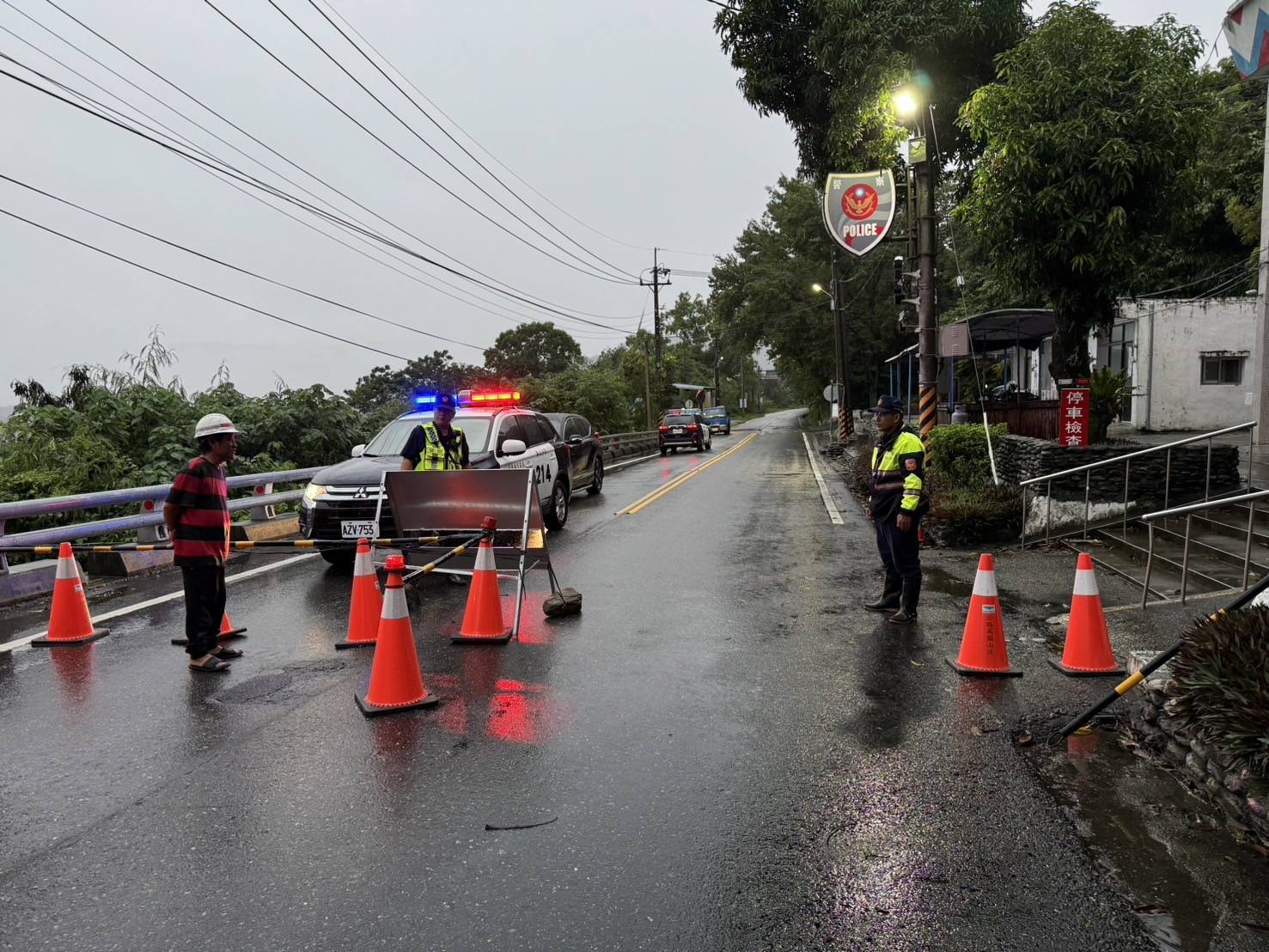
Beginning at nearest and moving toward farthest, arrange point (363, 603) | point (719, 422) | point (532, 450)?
point (363, 603) < point (532, 450) < point (719, 422)

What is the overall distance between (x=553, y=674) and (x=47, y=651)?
391 centimetres

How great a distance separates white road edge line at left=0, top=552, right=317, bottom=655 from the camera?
6.90m

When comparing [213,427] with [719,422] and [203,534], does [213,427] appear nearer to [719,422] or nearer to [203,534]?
[203,534]

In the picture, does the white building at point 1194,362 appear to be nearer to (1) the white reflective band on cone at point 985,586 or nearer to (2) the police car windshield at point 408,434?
(2) the police car windshield at point 408,434

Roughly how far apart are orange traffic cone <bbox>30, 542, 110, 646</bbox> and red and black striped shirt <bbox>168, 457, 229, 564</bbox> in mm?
1423

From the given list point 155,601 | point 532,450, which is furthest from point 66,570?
point 532,450

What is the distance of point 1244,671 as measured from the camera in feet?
12.8

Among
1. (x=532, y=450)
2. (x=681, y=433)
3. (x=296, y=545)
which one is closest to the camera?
(x=296, y=545)

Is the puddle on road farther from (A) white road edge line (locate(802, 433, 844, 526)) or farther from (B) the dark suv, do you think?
(B) the dark suv

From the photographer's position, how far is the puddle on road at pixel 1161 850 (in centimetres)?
300

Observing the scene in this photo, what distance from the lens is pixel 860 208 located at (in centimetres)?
1473

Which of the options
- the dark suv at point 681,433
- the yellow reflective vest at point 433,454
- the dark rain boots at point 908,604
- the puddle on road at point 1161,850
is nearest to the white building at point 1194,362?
the dark suv at point 681,433

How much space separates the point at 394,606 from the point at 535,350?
75215mm

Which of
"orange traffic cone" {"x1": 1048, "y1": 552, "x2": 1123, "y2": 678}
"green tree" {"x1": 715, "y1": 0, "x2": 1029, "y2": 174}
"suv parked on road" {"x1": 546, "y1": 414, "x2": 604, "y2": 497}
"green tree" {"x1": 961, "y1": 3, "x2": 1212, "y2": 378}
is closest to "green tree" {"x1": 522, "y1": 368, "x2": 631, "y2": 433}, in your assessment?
"green tree" {"x1": 715, "y1": 0, "x2": 1029, "y2": 174}
